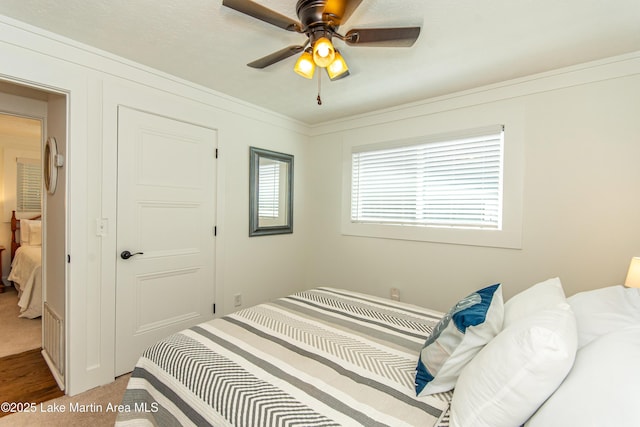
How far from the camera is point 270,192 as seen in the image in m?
3.44

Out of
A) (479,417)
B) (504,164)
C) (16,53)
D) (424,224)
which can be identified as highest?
(16,53)

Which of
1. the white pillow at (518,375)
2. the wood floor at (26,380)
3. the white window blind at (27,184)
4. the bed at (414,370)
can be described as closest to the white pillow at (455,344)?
the bed at (414,370)

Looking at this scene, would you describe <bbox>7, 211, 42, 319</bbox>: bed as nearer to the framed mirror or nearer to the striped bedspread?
the framed mirror

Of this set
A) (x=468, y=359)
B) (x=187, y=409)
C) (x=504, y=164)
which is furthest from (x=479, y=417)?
(x=504, y=164)

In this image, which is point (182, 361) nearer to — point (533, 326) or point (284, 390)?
point (284, 390)

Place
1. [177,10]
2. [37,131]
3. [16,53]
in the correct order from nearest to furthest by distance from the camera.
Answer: [177,10] → [16,53] → [37,131]

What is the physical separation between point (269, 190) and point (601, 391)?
10.1 ft

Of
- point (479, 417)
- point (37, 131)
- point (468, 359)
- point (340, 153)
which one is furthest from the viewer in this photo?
point (37, 131)

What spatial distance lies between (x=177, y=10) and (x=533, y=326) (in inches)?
84.8

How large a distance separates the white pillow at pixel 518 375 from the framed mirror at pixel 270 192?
8.66ft

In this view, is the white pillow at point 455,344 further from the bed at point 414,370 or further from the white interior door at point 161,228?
the white interior door at point 161,228

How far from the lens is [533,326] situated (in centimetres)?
86

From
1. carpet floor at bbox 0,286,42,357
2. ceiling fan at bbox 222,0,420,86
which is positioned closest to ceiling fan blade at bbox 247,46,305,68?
ceiling fan at bbox 222,0,420,86

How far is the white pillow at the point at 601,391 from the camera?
2.18ft
